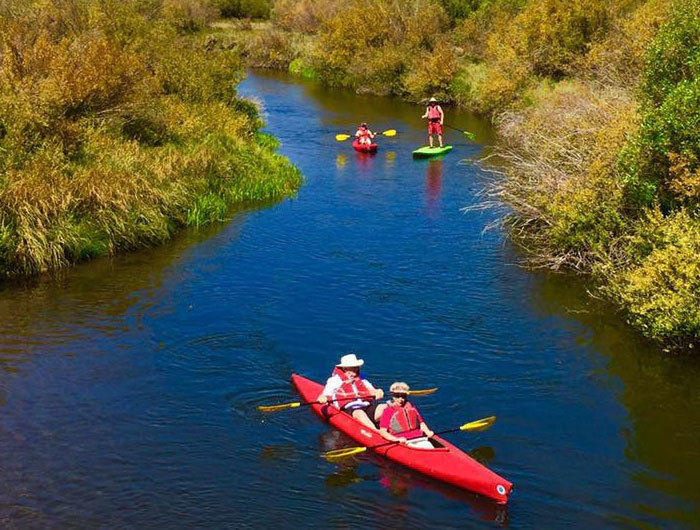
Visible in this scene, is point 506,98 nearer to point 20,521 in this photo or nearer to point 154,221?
point 154,221

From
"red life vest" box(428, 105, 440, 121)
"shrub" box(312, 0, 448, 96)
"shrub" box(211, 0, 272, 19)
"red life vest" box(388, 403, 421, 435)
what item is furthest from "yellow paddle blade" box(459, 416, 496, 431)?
"shrub" box(211, 0, 272, 19)

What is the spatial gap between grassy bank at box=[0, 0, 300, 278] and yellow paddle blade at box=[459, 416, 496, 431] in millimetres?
11716

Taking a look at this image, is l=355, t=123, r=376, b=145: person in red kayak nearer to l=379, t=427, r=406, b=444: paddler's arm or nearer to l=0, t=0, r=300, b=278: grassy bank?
l=0, t=0, r=300, b=278: grassy bank

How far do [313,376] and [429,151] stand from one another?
19.7 meters

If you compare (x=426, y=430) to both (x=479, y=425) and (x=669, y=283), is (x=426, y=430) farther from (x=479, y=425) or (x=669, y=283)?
(x=669, y=283)

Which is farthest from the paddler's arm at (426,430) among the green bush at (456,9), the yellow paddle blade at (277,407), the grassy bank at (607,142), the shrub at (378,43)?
the green bush at (456,9)

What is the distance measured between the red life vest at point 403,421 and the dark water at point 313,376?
26.5 inches

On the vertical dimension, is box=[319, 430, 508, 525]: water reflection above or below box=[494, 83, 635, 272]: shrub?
below

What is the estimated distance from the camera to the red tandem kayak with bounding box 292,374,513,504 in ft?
38.2

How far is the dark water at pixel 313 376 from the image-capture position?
11.9 m

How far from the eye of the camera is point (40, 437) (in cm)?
1340

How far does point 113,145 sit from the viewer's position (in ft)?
80.7

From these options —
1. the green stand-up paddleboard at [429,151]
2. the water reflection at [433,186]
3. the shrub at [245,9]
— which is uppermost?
the shrub at [245,9]

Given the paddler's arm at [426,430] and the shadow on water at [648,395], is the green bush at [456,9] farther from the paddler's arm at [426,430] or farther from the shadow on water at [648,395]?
the paddler's arm at [426,430]
